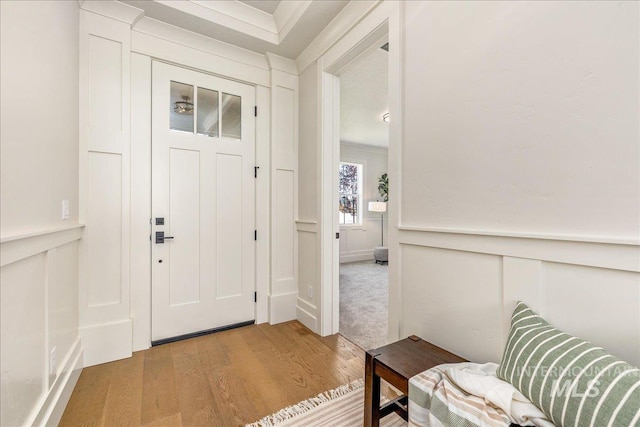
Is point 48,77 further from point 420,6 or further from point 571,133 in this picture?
point 571,133

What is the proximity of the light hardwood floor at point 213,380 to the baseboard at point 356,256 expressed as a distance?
347 cm

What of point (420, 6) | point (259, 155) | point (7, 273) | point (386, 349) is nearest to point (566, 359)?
point (386, 349)

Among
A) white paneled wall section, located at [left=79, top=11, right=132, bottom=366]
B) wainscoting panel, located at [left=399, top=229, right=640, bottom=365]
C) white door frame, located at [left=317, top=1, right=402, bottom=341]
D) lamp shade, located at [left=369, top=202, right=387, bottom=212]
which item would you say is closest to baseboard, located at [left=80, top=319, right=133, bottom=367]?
white paneled wall section, located at [left=79, top=11, right=132, bottom=366]

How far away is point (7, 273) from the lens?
984 mm

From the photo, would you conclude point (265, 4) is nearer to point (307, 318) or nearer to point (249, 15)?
point (249, 15)

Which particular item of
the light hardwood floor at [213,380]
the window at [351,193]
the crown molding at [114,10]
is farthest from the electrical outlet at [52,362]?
the window at [351,193]

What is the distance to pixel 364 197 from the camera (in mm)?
6309

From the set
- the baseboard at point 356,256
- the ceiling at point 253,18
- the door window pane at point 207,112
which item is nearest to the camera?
the ceiling at point 253,18

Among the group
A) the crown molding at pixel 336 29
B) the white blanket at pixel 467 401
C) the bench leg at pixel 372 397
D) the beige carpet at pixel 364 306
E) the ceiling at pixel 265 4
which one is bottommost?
the beige carpet at pixel 364 306

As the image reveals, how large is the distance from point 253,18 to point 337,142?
128 cm

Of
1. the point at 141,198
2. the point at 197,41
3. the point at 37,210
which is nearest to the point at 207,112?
the point at 197,41

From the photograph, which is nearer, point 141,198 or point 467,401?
point 467,401

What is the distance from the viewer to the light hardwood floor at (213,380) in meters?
1.48

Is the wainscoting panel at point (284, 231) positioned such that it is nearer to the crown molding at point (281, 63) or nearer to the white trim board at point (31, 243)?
the crown molding at point (281, 63)
